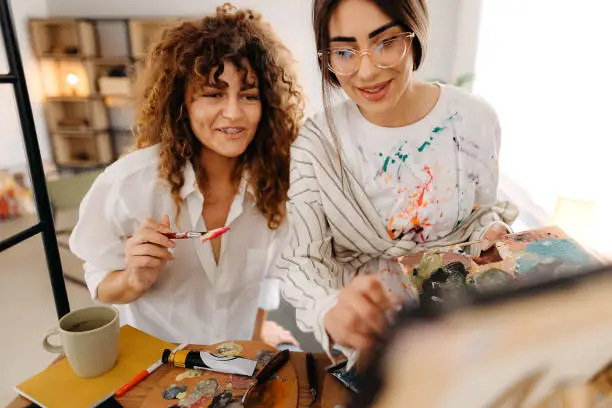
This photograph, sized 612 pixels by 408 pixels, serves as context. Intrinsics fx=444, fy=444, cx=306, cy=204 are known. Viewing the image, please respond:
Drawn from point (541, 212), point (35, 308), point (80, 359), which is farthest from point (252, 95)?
point (541, 212)

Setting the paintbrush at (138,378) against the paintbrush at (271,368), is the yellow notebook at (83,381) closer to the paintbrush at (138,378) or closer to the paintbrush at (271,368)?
the paintbrush at (138,378)

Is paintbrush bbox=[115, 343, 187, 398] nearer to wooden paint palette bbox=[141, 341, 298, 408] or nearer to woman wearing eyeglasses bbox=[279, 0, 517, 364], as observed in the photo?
wooden paint palette bbox=[141, 341, 298, 408]

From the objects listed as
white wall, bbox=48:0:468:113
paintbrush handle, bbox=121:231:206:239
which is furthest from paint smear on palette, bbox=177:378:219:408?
white wall, bbox=48:0:468:113

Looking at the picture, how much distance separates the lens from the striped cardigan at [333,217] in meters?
0.62

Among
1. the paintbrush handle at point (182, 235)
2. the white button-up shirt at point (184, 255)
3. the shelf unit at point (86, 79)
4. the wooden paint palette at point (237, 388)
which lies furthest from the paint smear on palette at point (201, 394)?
the shelf unit at point (86, 79)

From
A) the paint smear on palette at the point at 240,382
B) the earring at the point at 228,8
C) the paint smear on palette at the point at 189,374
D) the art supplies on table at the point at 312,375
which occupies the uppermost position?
the earring at the point at 228,8

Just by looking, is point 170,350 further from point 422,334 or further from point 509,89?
point 509,89

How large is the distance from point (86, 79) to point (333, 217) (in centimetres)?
431

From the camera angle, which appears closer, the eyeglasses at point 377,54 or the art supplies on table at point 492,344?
the art supplies on table at point 492,344

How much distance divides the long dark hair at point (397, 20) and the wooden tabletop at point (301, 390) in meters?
0.41

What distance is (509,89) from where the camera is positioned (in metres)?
1.67

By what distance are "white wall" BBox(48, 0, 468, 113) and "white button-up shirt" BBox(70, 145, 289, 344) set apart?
0.34 metres

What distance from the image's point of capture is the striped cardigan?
0.62 metres

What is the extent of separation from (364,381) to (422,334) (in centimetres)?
3
